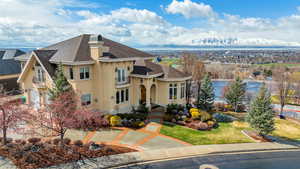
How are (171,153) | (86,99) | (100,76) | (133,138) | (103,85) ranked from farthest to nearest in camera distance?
(86,99) < (103,85) < (100,76) < (133,138) < (171,153)

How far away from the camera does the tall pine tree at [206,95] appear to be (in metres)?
32.8

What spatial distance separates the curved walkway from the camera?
18312mm

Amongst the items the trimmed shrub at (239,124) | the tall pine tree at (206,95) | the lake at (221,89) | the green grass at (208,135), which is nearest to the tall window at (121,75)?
the green grass at (208,135)

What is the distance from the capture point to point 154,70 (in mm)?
28484

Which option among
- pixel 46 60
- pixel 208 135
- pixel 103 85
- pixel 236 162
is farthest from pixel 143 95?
pixel 236 162

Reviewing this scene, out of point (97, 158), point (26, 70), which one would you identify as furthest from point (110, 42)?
point (97, 158)

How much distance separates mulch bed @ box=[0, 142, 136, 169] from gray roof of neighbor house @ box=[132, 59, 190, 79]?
1243cm

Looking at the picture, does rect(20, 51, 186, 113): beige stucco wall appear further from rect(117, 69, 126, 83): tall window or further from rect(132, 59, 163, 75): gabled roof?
rect(132, 59, 163, 75): gabled roof

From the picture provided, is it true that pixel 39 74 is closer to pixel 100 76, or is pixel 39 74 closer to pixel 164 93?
pixel 100 76

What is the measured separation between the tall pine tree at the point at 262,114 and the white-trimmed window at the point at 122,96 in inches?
615

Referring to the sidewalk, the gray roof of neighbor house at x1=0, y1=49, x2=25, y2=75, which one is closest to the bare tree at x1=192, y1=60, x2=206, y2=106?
the sidewalk

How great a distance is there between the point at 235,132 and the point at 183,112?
7.12 meters

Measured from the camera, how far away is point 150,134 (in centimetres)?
2075

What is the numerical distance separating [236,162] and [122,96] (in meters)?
16.0
